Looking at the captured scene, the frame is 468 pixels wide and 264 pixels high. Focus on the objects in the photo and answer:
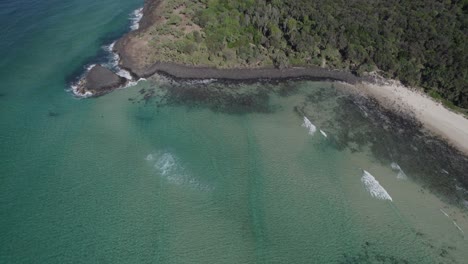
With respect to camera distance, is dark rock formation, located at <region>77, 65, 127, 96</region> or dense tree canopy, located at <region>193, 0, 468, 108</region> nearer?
dark rock formation, located at <region>77, 65, 127, 96</region>

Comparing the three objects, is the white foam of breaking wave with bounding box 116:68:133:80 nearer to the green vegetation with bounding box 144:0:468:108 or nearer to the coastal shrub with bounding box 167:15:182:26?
the green vegetation with bounding box 144:0:468:108

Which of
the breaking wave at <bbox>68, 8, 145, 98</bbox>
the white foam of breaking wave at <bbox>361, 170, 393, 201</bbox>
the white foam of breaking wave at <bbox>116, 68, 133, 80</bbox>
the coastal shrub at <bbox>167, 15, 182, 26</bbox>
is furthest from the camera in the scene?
the coastal shrub at <bbox>167, 15, 182, 26</bbox>

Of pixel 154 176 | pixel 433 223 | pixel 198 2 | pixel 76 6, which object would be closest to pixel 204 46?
pixel 198 2

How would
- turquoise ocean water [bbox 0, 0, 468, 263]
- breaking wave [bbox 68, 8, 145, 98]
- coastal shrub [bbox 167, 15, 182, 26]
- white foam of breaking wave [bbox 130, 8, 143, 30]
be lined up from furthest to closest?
white foam of breaking wave [bbox 130, 8, 143, 30], coastal shrub [bbox 167, 15, 182, 26], breaking wave [bbox 68, 8, 145, 98], turquoise ocean water [bbox 0, 0, 468, 263]

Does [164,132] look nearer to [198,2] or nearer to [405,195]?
[405,195]

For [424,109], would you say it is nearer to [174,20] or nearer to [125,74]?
[174,20]

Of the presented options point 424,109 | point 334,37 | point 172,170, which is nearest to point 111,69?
point 172,170

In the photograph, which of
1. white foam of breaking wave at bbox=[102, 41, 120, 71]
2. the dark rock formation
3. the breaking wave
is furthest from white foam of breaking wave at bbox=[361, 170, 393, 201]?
white foam of breaking wave at bbox=[102, 41, 120, 71]
